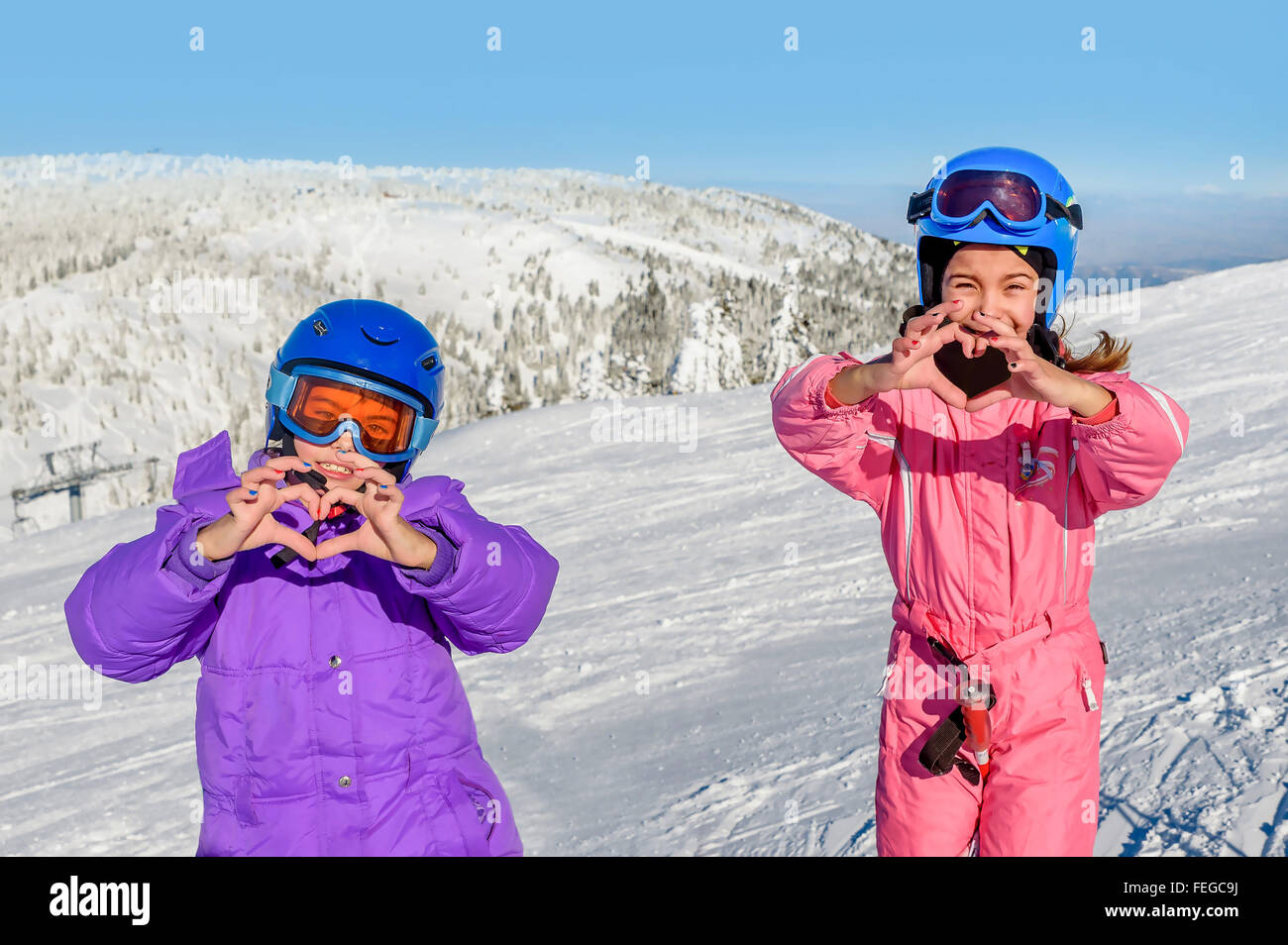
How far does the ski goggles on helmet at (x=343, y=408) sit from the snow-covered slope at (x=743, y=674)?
2897mm

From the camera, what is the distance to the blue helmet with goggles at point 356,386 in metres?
2.70

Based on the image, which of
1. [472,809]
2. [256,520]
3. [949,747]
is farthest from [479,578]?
[949,747]

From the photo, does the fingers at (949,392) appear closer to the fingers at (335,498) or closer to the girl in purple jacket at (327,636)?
the girl in purple jacket at (327,636)

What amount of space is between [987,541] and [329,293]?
124133mm

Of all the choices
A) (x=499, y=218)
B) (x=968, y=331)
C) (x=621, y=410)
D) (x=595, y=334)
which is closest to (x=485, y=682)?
(x=968, y=331)

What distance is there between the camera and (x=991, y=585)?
262 cm

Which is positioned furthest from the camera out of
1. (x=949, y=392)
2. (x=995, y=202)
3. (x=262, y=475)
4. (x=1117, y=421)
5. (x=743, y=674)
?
(x=743, y=674)

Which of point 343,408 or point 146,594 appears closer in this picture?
point 146,594

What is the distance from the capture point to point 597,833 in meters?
5.22

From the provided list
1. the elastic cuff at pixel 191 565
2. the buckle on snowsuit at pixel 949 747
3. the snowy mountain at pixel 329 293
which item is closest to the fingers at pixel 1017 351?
the buckle on snowsuit at pixel 949 747

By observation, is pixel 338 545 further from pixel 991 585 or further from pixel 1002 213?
pixel 1002 213

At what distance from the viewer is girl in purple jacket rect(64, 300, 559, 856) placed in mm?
2307
